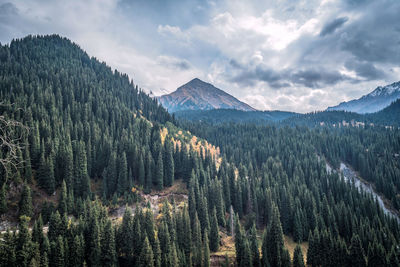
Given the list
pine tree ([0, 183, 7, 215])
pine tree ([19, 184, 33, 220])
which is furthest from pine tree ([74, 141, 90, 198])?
pine tree ([0, 183, 7, 215])

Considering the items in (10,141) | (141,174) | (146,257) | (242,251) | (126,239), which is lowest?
(242,251)

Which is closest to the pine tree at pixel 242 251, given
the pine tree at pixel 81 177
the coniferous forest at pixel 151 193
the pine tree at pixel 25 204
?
the coniferous forest at pixel 151 193

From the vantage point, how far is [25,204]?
60.6 metres

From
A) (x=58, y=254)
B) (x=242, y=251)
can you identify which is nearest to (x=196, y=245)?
(x=242, y=251)

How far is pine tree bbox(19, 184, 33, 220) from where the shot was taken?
197 feet

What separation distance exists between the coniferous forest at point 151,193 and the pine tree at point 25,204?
0.85ft

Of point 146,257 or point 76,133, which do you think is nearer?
point 146,257

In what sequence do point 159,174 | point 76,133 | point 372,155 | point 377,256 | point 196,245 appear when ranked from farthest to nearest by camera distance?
point 372,155
point 159,174
point 76,133
point 196,245
point 377,256

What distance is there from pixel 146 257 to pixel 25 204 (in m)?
36.2

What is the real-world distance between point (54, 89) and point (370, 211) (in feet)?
554

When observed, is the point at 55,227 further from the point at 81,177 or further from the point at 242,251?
the point at 242,251

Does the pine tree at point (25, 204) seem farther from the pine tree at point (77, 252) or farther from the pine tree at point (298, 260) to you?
the pine tree at point (298, 260)

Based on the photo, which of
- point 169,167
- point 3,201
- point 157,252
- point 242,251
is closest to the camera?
point 157,252

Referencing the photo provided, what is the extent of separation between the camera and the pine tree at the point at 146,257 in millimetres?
52341
